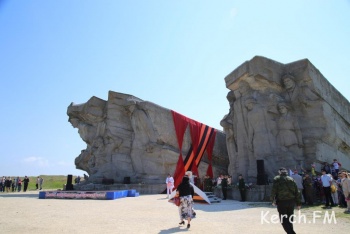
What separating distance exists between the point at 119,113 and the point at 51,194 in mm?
10950

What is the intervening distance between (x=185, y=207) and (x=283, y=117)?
37.3ft

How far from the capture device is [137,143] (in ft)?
85.7

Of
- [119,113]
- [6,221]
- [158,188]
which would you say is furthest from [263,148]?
[119,113]

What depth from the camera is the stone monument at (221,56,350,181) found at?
1633 cm

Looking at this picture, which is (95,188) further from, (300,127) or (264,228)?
(264,228)

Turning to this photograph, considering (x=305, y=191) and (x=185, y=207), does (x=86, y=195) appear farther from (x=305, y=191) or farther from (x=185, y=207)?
(x=305, y=191)

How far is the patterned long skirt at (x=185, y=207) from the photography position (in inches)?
291

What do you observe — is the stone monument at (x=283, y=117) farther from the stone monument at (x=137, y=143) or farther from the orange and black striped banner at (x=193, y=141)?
the stone monument at (x=137, y=143)

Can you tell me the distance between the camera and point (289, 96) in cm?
1747

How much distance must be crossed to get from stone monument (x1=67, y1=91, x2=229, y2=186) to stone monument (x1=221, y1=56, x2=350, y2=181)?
8.18 m

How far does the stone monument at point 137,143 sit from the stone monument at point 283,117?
26.9ft

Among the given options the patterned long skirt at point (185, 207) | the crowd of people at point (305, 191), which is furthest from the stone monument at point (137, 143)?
the patterned long skirt at point (185, 207)

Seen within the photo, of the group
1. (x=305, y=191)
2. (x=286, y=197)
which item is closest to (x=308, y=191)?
(x=305, y=191)
